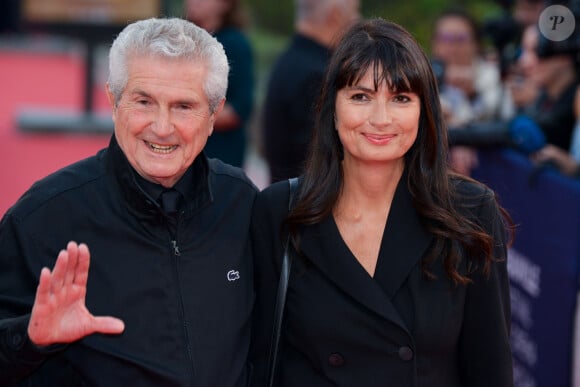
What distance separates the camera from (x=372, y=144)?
3.20 metres

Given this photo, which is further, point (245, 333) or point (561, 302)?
point (561, 302)

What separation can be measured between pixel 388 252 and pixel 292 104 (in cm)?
287

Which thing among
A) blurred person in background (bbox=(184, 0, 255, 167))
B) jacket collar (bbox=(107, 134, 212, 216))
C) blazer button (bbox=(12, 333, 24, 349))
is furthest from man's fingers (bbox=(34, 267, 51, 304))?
blurred person in background (bbox=(184, 0, 255, 167))

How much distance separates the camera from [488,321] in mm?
3219

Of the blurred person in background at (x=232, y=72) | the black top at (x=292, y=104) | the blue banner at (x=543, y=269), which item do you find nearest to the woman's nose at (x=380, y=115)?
the blue banner at (x=543, y=269)

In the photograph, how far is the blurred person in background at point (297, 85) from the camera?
19.7ft

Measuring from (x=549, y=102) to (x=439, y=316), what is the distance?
3195 mm

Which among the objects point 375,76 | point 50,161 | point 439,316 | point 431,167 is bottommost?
point 50,161

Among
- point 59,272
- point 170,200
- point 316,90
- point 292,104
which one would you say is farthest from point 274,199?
point 292,104

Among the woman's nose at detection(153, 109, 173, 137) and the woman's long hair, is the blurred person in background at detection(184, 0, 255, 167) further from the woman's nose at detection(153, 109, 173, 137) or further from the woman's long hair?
the woman's nose at detection(153, 109, 173, 137)

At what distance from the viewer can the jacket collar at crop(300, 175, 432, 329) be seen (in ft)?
10.5

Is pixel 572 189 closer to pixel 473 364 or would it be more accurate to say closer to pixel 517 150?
pixel 517 150

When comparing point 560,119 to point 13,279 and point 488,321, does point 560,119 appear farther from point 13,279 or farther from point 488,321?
point 13,279

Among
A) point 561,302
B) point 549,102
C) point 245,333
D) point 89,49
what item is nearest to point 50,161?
point 89,49
